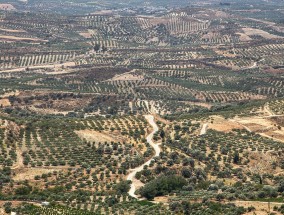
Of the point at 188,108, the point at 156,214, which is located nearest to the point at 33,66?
the point at 188,108

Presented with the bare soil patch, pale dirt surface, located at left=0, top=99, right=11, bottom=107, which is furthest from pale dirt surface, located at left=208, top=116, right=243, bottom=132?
pale dirt surface, located at left=0, top=99, right=11, bottom=107

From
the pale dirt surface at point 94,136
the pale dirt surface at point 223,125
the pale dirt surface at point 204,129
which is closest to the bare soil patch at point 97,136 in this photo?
the pale dirt surface at point 94,136

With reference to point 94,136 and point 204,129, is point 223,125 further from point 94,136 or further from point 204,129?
point 94,136

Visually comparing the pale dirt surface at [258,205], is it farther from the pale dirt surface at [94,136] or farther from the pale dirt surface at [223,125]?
the pale dirt surface at [223,125]

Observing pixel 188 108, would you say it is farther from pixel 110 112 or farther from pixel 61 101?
pixel 61 101

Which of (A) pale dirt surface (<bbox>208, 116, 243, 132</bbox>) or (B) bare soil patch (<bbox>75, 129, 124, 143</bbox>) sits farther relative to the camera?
(A) pale dirt surface (<bbox>208, 116, 243, 132</bbox>)

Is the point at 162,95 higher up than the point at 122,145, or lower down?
lower down

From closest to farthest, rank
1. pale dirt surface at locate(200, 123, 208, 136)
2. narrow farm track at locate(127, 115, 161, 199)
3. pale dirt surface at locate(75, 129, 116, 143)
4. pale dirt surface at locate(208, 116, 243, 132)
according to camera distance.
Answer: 1. narrow farm track at locate(127, 115, 161, 199)
2. pale dirt surface at locate(75, 129, 116, 143)
3. pale dirt surface at locate(200, 123, 208, 136)
4. pale dirt surface at locate(208, 116, 243, 132)

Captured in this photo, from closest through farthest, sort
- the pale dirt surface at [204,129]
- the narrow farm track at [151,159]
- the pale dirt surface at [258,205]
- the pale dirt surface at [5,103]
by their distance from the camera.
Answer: the pale dirt surface at [258,205] → the narrow farm track at [151,159] → the pale dirt surface at [204,129] → the pale dirt surface at [5,103]

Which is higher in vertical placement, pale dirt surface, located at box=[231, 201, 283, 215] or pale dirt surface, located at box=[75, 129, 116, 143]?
pale dirt surface, located at box=[231, 201, 283, 215]

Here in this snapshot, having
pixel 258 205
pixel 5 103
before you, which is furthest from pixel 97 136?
pixel 5 103

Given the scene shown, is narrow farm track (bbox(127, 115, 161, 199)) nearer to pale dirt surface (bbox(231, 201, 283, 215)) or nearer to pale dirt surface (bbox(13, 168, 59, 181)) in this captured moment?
pale dirt surface (bbox(13, 168, 59, 181))
